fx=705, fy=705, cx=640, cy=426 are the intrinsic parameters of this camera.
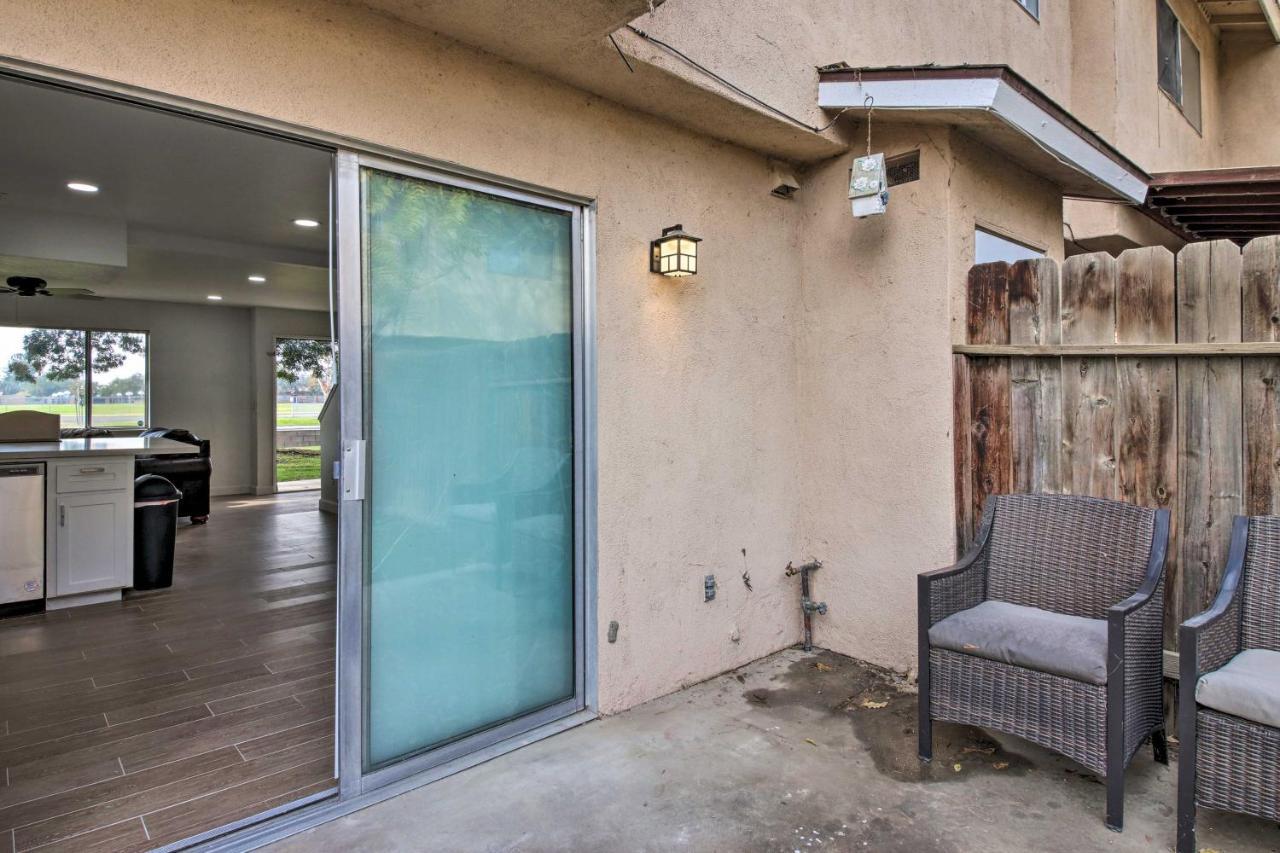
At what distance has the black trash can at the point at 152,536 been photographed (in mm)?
5301

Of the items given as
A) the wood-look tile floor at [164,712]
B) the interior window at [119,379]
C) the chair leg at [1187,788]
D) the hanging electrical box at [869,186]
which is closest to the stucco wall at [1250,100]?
the hanging electrical box at [869,186]

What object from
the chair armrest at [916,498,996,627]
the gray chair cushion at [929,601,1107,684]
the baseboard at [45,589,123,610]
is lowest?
the baseboard at [45,589,123,610]

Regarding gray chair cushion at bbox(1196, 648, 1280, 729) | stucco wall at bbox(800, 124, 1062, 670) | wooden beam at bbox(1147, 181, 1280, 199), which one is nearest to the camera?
gray chair cushion at bbox(1196, 648, 1280, 729)

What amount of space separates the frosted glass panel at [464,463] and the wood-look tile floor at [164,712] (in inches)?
24.1

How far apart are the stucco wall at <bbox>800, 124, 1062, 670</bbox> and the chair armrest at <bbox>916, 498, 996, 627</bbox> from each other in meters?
0.31

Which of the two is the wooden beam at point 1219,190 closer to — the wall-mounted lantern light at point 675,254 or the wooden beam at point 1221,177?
the wooden beam at point 1221,177

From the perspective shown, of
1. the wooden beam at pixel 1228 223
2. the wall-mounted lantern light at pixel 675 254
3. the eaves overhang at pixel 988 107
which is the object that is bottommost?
the wall-mounted lantern light at pixel 675 254

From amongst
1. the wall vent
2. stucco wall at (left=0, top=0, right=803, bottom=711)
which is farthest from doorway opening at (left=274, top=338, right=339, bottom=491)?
the wall vent

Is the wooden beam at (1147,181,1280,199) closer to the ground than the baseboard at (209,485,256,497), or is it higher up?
higher up

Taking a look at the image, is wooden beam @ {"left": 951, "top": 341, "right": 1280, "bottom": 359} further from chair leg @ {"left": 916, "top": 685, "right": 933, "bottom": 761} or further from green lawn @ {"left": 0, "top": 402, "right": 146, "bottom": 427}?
green lawn @ {"left": 0, "top": 402, "right": 146, "bottom": 427}

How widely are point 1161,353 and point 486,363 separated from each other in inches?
107

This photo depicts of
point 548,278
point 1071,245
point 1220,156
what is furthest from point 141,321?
point 1220,156

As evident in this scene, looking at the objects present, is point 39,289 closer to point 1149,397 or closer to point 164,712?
point 164,712

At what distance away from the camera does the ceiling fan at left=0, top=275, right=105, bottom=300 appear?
261 inches
